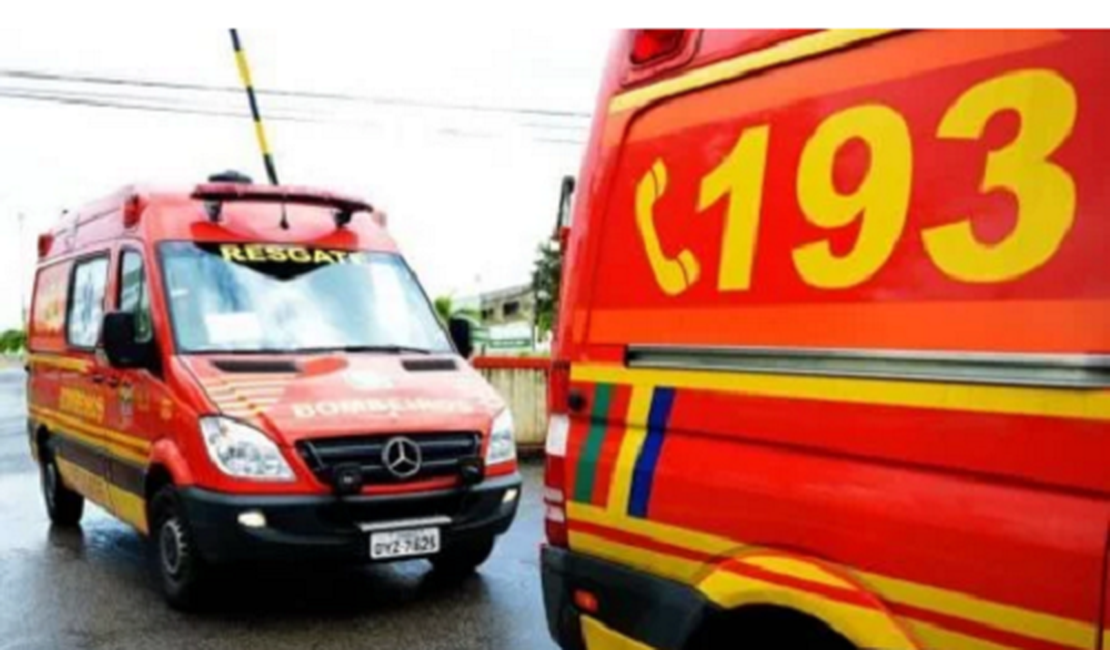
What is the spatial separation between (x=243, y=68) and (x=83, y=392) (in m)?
2.75

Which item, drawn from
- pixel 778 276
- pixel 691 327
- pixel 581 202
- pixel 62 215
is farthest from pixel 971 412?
pixel 62 215

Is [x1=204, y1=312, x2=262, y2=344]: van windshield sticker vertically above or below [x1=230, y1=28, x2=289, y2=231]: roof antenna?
below

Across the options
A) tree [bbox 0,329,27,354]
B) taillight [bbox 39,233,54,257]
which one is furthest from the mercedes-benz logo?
tree [bbox 0,329,27,354]

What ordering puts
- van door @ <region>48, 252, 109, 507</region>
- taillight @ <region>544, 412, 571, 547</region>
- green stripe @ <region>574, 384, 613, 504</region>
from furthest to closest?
van door @ <region>48, 252, 109, 507</region> → taillight @ <region>544, 412, 571, 547</region> → green stripe @ <region>574, 384, 613, 504</region>

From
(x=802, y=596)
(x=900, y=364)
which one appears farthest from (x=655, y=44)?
(x=802, y=596)

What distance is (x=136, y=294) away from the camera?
6.66m

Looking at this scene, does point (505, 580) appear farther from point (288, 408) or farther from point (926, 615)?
point (926, 615)

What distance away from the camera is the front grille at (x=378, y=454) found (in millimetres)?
5648

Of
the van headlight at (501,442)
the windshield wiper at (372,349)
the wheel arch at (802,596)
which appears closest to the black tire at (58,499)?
the windshield wiper at (372,349)

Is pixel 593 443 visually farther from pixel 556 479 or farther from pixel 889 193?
pixel 889 193

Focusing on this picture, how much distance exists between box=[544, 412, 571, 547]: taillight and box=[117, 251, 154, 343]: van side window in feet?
12.1

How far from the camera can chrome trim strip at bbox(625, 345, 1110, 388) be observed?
199 cm

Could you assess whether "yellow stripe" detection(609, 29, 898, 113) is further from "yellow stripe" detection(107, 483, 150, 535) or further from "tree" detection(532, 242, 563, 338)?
"tree" detection(532, 242, 563, 338)

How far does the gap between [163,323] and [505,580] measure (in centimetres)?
248
